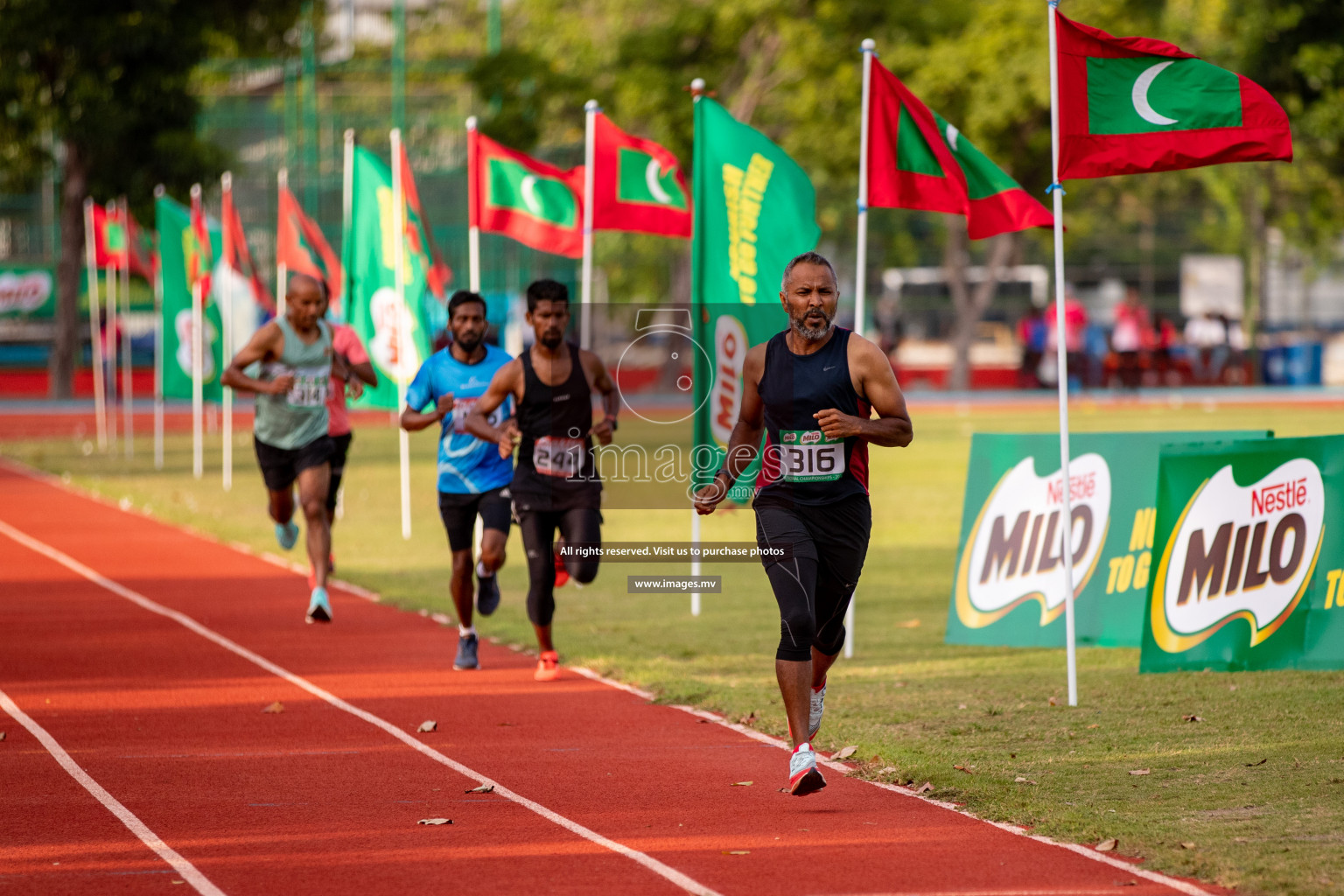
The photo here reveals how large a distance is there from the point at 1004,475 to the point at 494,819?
5.31 m

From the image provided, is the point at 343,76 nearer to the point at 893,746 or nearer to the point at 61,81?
the point at 61,81

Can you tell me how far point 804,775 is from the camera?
272 inches

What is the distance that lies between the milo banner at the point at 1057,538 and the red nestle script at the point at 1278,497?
0.91m

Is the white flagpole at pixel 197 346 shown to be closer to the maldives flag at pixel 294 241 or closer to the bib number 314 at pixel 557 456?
the maldives flag at pixel 294 241

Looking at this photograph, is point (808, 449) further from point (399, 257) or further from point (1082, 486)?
point (399, 257)

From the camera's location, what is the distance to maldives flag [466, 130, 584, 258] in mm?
14531

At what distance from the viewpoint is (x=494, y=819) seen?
22.9 ft

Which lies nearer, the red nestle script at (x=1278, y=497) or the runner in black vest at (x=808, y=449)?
the runner in black vest at (x=808, y=449)

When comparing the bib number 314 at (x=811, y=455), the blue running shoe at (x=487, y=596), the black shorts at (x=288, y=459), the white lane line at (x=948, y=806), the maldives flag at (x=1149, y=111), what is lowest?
the white lane line at (x=948, y=806)

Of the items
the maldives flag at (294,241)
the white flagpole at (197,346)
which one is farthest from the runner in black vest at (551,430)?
the white flagpole at (197,346)

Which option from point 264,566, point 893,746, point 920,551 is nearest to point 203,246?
point 264,566

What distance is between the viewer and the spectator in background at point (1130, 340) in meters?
45.7

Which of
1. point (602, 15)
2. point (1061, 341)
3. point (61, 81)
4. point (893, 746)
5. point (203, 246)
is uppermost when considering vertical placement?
point (602, 15)

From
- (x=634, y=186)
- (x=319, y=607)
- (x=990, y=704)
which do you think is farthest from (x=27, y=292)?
(x=990, y=704)
